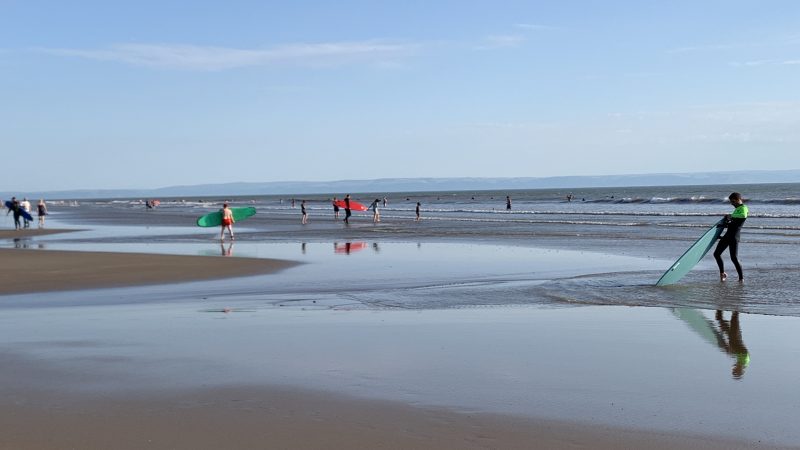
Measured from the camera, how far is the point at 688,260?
14.5m

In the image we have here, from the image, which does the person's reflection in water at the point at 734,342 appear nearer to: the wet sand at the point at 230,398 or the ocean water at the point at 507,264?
the ocean water at the point at 507,264

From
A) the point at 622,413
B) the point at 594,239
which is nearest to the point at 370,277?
the point at 622,413

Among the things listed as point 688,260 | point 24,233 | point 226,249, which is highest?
point 24,233

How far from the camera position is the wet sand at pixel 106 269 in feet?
50.3

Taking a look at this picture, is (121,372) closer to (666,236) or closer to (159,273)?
(159,273)

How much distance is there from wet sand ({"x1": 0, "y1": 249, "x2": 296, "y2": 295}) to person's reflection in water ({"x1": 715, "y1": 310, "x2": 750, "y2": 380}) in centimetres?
1016

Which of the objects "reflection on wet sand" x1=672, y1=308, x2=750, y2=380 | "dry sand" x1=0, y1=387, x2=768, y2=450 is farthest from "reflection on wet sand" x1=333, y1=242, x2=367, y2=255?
"dry sand" x1=0, y1=387, x2=768, y2=450

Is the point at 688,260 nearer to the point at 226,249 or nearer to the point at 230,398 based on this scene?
the point at 230,398

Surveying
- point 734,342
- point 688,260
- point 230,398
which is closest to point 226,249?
point 688,260

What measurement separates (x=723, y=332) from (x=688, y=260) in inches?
222

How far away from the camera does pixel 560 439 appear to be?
17.3 feet

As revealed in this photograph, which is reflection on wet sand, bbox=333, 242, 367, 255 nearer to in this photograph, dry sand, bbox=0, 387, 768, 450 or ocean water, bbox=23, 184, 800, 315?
ocean water, bbox=23, 184, 800, 315

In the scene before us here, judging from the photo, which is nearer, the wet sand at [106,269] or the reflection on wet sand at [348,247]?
the wet sand at [106,269]

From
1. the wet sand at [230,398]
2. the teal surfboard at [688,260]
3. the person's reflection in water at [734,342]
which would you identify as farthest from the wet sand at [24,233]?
the person's reflection in water at [734,342]
